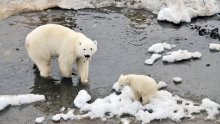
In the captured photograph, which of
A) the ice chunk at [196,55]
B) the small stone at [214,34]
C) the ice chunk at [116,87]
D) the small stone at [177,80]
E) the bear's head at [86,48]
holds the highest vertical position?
the bear's head at [86,48]

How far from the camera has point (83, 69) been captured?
444 inches

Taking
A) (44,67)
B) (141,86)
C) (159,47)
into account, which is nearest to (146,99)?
(141,86)

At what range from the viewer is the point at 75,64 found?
12.3 meters

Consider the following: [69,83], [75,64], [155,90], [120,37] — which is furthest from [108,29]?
[155,90]

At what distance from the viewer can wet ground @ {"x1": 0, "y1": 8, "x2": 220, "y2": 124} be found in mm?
10852

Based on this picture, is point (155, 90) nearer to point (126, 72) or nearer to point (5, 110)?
point (126, 72)

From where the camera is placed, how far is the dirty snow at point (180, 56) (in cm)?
1232

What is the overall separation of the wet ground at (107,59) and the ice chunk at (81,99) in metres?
0.19

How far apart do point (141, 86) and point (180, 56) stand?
2615 millimetres

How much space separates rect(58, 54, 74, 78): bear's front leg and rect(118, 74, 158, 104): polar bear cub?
1445 mm

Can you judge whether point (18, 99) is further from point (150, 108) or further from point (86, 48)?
point (150, 108)

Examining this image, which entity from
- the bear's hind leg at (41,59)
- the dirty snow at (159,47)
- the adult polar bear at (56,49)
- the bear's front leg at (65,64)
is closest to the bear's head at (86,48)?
the adult polar bear at (56,49)

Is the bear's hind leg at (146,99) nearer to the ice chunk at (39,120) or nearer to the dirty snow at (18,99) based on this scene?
the ice chunk at (39,120)

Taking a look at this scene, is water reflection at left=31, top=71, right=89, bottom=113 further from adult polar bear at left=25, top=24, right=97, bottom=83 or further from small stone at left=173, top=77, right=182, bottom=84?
small stone at left=173, top=77, right=182, bottom=84
